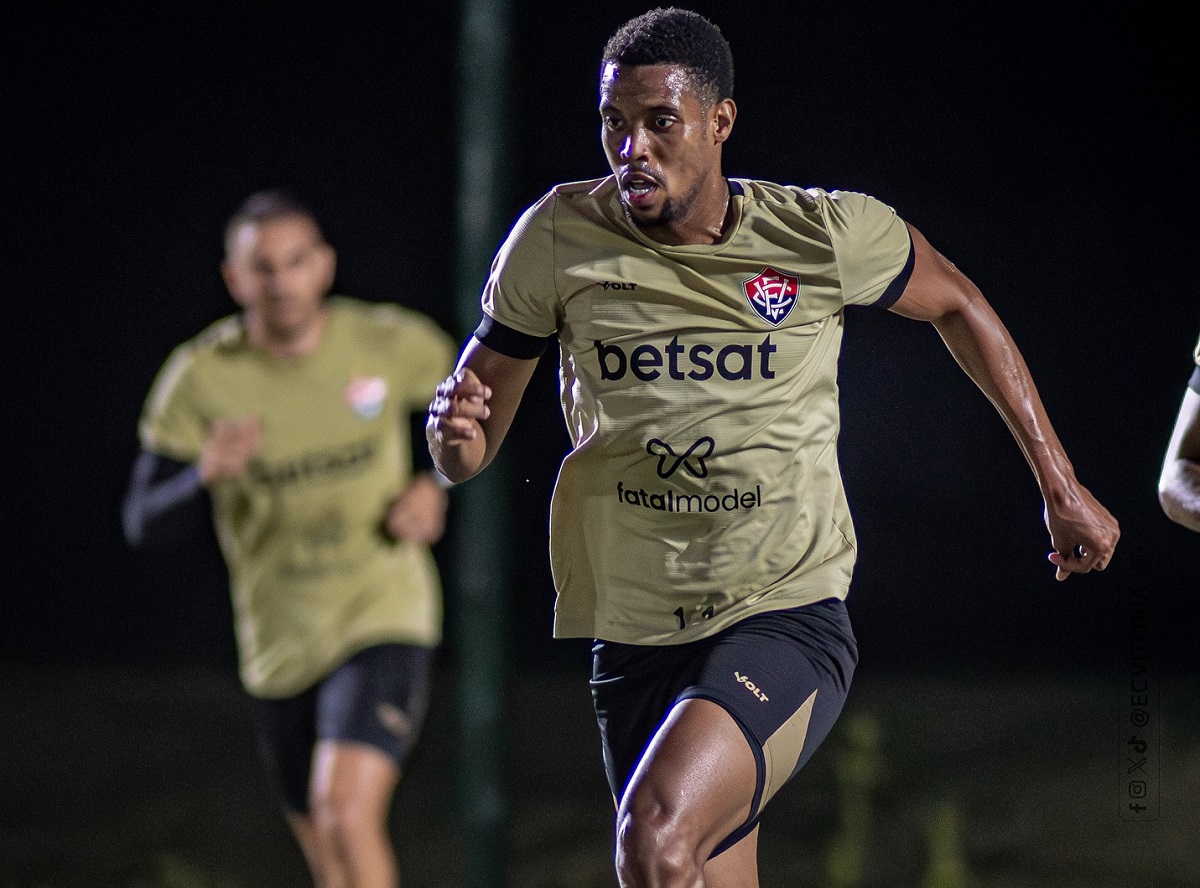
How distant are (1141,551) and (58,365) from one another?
272 cm

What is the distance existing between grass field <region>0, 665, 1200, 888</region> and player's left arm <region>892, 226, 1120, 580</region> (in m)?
1.26

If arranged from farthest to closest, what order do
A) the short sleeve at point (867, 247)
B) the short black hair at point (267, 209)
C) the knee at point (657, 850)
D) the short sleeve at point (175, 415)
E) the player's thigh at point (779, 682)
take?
1. the short black hair at point (267, 209)
2. the short sleeve at point (175, 415)
3. the short sleeve at point (867, 247)
4. the player's thigh at point (779, 682)
5. the knee at point (657, 850)

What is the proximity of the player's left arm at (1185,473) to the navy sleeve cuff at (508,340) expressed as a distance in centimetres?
108

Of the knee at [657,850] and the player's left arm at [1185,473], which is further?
the player's left arm at [1185,473]

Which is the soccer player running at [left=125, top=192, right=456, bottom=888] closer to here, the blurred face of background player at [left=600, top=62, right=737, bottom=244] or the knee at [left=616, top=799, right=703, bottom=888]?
the blurred face of background player at [left=600, top=62, right=737, bottom=244]

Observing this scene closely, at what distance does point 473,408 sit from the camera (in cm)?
254

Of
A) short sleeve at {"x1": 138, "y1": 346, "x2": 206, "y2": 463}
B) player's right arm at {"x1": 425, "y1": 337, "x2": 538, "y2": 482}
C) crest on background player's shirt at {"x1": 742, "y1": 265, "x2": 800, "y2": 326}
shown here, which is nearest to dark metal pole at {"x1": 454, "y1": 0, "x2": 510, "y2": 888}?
short sleeve at {"x1": 138, "y1": 346, "x2": 206, "y2": 463}

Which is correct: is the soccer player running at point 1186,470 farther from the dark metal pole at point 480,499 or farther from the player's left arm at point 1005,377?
the dark metal pole at point 480,499

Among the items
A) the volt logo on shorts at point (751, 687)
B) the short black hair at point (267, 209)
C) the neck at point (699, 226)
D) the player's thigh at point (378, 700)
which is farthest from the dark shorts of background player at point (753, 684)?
the short black hair at point (267, 209)

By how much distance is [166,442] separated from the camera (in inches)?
148

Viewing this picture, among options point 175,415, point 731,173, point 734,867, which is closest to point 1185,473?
point 734,867

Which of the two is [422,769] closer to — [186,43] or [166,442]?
[166,442]

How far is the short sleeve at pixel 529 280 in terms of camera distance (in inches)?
108

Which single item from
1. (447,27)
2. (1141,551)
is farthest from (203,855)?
(1141,551)
